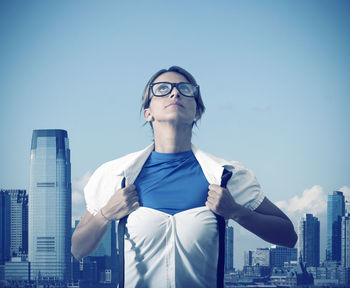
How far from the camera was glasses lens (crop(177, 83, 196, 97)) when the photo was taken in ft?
6.25

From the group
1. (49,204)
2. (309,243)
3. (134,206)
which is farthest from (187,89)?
(49,204)

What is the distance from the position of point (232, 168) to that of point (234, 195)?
10 centimetres

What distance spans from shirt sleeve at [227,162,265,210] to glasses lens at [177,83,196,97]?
11.7 inches

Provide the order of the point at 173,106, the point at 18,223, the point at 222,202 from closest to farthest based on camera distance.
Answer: the point at 222,202 < the point at 173,106 < the point at 18,223

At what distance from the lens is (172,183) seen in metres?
1.85

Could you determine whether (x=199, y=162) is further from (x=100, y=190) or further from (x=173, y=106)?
(x=100, y=190)

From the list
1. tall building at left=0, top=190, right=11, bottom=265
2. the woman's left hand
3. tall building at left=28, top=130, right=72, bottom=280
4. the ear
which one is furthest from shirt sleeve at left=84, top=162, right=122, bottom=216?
tall building at left=28, top=130, right=72, bottom=280

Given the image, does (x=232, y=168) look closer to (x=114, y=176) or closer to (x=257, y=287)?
(x=114, y=176)

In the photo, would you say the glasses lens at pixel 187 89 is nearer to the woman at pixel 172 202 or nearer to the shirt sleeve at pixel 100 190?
the woman at pixel 172 202

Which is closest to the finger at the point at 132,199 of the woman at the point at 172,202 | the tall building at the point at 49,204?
the woman at the point at 172,202

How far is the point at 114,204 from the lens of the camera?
5.93 feet

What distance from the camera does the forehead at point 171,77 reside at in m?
1.93

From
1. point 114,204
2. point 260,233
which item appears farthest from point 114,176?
point 260,233

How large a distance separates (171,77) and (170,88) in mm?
53
